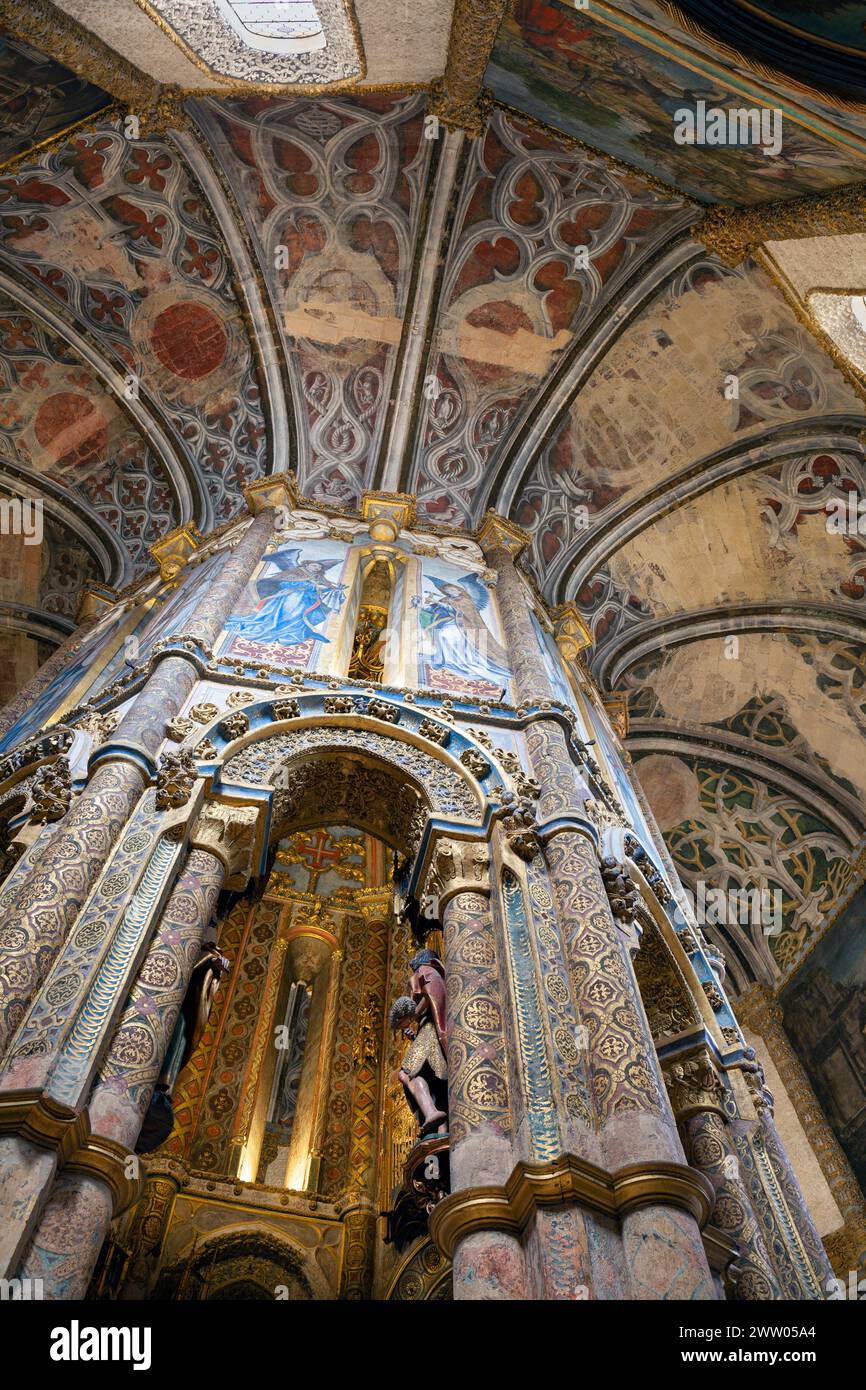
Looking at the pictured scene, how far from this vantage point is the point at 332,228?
1123 centimetres

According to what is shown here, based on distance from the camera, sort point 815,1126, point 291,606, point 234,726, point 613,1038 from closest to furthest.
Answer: point 613,1038, point 234,726, point 291,606, point 815,1126

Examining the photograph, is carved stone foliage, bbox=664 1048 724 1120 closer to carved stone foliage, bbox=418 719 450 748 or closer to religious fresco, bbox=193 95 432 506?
carved stone foliage, bbox=418 719 450 748

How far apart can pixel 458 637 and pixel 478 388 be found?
4.36 meters

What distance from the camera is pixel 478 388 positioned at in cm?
1181

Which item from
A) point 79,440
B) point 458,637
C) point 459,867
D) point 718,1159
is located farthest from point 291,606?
point 718,1159

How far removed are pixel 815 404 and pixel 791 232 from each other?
313cm

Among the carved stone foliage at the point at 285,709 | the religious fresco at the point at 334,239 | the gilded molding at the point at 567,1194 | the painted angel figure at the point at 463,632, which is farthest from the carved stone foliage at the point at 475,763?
the religious fresco at the point at 334,239

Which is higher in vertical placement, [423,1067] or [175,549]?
[175,549]

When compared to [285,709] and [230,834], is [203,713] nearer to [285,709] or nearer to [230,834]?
[285,709]

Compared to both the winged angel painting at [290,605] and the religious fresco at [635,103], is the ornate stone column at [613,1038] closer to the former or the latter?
the winged angel painting at [290,605]

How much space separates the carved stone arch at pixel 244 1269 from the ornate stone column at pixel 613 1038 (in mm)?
3948

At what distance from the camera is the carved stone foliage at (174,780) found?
18.9ft

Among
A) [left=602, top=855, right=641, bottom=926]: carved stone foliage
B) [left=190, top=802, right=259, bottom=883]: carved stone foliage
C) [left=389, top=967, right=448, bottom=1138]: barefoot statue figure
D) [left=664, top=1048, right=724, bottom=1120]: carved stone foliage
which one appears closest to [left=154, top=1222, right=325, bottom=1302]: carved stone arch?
[left=389, top=967, right=448, bottom=1138]: barefoot statue figure
